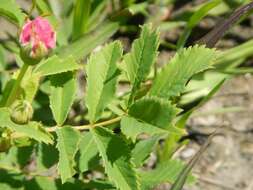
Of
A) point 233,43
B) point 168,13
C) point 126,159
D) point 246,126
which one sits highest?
point 126,159

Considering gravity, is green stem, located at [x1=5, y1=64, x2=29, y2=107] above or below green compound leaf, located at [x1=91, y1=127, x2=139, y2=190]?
above

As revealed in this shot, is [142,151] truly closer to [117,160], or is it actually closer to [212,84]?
[117,160]

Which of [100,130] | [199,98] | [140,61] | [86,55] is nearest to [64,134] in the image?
[100,130]

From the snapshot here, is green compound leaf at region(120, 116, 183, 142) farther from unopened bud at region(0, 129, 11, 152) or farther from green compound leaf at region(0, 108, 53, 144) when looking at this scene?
unopened bud at region(0, 129, 11, 152)

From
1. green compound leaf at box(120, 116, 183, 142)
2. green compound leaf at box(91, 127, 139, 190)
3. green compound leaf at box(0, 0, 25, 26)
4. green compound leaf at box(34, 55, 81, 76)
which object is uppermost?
green compound leaf at box(0, 0, 25, 26)

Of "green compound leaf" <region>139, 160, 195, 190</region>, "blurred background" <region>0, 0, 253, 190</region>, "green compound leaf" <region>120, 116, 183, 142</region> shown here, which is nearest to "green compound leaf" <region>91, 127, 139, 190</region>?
"green compound leaf" <region>120, 116, 183, 142</region>

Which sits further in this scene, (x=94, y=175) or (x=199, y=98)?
(x=199, y=98)

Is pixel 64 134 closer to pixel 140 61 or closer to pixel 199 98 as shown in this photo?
pixel 140 61
